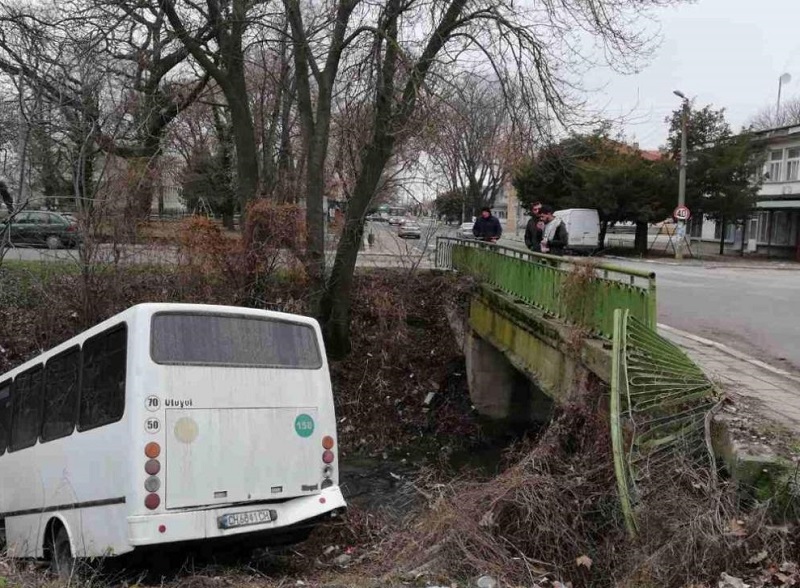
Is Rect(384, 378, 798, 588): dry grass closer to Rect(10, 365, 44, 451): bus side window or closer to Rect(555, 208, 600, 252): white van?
Rect(10, 365, 44, 451): bus side window

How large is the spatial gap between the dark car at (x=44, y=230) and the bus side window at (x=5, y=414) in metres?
6.27

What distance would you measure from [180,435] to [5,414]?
170 inches

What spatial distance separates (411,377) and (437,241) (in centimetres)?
501

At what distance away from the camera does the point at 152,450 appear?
6109 mm

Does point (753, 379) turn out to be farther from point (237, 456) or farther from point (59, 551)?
point (59, 551)

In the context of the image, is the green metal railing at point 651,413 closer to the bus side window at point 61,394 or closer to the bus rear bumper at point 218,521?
the bus rear bumper at point 218,521

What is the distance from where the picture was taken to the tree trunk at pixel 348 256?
1494 centimetres

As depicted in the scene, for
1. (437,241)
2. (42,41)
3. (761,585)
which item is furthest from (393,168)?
(761,585)

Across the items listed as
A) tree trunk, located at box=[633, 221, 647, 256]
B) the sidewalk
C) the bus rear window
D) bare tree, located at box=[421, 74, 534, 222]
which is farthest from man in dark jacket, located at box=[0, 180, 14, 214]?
tree trunk, located at box=[633, 221, 647, 256]

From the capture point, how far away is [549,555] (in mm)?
5633

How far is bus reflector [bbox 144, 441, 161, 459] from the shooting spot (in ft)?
20.0

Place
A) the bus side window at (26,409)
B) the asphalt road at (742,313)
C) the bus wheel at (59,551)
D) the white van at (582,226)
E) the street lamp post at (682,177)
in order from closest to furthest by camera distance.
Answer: the bus wheel at (59,551), the bus side window at (26,409), the asphalt road at (742,313), the street lamp post at (682,177), the white van at (582,226)

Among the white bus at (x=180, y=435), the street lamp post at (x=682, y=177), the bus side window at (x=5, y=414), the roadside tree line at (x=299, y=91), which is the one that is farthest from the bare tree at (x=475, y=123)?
the street lamp post at (x=682, y=177)

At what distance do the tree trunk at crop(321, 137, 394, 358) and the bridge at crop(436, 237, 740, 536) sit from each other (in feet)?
9.39
